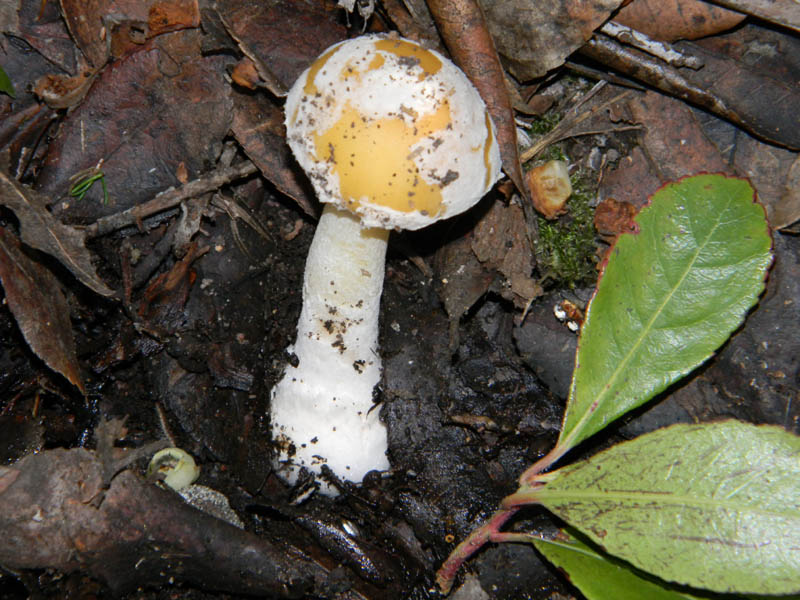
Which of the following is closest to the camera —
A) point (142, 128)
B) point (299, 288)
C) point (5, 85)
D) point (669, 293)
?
point (669, 293)

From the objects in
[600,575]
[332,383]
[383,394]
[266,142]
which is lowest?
[600,575]

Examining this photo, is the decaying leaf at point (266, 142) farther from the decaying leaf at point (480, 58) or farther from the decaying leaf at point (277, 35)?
the decaying leaf at point (480, 58)

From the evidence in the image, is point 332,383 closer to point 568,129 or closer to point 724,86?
point 568,129

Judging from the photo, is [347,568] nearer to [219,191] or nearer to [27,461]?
[27,461]

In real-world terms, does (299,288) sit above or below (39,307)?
below

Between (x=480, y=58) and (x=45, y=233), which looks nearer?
(x=45, y=233)

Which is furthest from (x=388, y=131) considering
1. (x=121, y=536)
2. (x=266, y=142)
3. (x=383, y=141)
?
(x=121, y=536)

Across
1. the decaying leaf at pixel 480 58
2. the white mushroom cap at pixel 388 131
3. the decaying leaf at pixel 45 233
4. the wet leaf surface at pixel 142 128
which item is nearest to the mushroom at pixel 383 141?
the white mushroom cap at pixel 388 131

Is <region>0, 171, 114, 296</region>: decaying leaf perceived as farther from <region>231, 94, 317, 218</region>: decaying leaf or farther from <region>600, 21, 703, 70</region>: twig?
<region>600, 21, 703, 70</region>: twig
